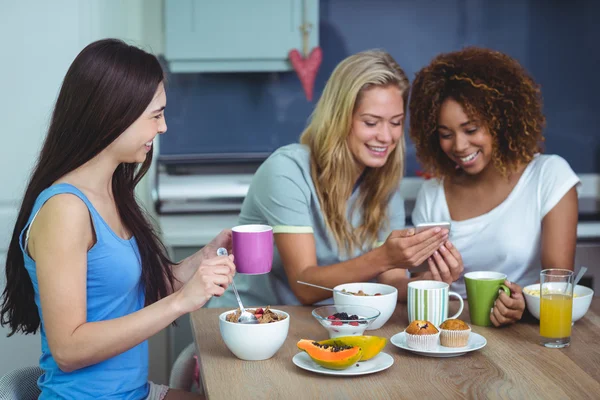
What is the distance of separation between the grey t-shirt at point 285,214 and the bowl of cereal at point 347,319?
42 cm

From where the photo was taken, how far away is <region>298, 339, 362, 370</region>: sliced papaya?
1.29 metres

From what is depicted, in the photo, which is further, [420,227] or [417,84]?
[417,84]

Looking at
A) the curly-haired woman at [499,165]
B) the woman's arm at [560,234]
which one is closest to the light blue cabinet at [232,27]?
the curly-haired woman at [499,165]

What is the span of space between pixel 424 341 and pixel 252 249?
1.20 feet

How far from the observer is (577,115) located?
11.3ft

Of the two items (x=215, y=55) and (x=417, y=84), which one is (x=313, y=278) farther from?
(x=215, y=55)

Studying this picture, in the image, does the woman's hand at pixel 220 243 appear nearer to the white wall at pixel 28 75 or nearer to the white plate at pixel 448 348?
the white plate at pixel 448 348

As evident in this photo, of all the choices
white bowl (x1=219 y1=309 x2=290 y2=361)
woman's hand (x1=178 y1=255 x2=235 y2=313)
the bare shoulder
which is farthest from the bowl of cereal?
the bare shoulder

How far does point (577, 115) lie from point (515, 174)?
145 centimetres

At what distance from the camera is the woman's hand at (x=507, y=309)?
1.56 m

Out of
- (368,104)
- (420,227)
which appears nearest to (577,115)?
(368,104)

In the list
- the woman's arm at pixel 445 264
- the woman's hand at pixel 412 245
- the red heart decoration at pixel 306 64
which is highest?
the red heart decoration at pixel 306 64

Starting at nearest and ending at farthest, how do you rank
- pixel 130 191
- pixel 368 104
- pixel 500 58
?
pixel 130 191
pixel 368 104
pixel 500 58

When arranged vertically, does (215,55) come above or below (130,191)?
above
